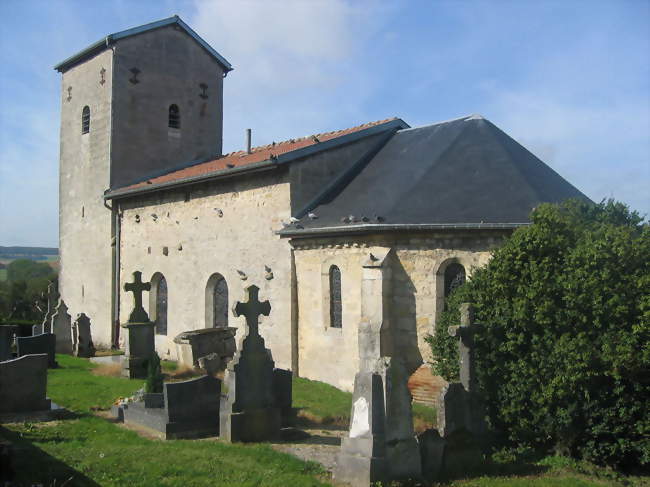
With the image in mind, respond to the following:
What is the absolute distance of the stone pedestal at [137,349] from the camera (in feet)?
46.8

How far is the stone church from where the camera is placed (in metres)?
13.0

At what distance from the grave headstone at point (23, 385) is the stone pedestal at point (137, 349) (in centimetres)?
386

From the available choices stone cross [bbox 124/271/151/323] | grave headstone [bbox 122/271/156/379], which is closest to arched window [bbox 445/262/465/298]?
grave headstone [bbox 122/271/156/379]

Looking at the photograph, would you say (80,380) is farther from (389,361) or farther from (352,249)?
(389,361)

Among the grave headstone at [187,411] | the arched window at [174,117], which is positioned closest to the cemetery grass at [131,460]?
the grave headstone at [187,411]

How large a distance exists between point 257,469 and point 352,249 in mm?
6791

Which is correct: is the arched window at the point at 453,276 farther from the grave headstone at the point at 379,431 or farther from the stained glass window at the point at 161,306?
the stained glass window at the point at 161,306

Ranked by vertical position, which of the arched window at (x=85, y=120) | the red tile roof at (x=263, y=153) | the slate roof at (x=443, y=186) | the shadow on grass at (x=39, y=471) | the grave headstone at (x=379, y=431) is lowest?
the shadow on grass at (x=39, y=471)

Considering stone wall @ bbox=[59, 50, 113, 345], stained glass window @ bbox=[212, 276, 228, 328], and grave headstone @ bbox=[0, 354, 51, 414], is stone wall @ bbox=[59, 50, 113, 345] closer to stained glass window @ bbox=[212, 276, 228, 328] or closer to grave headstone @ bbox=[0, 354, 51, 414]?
stained glass window @ bbox=[212, 276, 228, 328]

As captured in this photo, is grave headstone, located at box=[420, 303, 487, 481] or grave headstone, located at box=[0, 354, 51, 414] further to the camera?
grave headstone, located at box=[0, 354, 51, 414]

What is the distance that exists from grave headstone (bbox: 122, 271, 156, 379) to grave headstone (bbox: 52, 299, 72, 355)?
15.7 ft

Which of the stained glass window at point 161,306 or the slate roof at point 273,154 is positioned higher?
the slate roof at point 273,154

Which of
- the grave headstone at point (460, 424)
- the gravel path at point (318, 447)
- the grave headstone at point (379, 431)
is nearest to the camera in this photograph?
the grave headstone at point (379, 431)

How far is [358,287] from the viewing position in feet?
44.8
